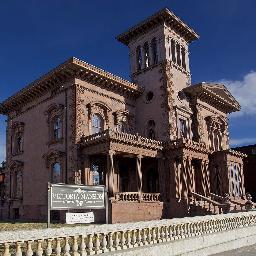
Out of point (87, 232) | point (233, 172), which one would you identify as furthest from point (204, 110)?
point (87, 232)

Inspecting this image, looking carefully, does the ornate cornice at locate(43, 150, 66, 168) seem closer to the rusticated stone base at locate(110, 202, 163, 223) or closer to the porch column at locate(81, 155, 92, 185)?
the porch column at locate(81, 155, 92, 185)

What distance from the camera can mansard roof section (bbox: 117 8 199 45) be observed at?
32188 millimetres

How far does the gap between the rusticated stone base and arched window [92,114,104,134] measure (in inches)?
271

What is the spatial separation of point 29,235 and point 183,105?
2615 cm

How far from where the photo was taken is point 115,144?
23.8m

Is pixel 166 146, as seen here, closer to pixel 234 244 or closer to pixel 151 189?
pixel 151 189

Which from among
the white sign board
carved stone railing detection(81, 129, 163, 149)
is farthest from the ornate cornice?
the white sign board

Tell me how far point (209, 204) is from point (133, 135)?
743 cm

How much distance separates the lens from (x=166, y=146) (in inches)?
1104

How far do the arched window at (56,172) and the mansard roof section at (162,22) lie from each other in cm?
1528

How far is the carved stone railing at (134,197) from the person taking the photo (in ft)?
76.2

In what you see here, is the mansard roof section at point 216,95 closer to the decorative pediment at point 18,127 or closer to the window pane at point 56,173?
the window pane at point 56,173

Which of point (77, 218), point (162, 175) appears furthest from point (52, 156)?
point (77, 218)


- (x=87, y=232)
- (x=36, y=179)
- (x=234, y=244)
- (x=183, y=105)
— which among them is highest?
(x=183, y=105)
